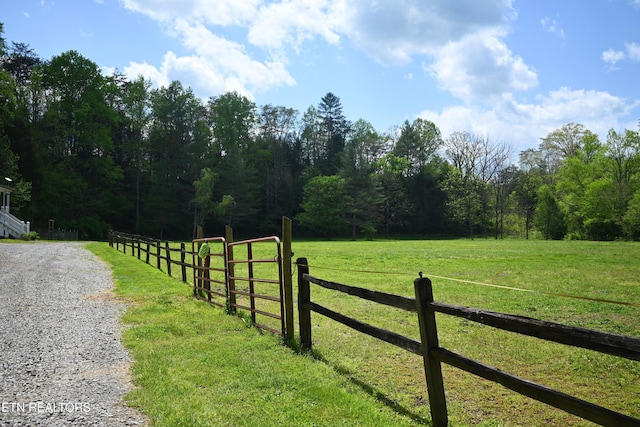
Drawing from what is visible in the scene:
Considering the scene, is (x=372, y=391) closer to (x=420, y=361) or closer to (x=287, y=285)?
(x=420, y=361)

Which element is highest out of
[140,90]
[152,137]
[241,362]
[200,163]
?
[140,90]

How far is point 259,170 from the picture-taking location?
7094cm

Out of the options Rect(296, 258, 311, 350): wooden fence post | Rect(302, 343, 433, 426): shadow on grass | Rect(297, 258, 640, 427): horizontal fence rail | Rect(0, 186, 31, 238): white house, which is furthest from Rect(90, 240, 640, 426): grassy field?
Rect(0, 186, 31, 238): white house

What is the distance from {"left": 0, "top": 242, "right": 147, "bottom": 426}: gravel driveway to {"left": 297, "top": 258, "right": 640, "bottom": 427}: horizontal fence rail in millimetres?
2490

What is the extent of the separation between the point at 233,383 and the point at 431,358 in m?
2.11

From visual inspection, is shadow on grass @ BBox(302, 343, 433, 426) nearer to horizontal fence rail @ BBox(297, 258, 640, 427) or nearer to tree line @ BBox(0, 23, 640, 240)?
horizontal fence rail @ BBox(297, 258, 640, 427)

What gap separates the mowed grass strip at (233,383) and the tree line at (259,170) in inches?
1505

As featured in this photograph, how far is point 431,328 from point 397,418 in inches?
36.0

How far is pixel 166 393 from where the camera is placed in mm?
4348

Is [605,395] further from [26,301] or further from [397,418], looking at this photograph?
[26,301]

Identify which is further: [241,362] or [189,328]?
[189,328]

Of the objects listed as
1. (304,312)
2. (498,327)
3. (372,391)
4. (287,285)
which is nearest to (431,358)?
(498,327)

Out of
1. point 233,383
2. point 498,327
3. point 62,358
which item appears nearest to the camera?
point 498,327

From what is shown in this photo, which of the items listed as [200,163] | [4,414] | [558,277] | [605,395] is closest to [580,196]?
[558,277]
